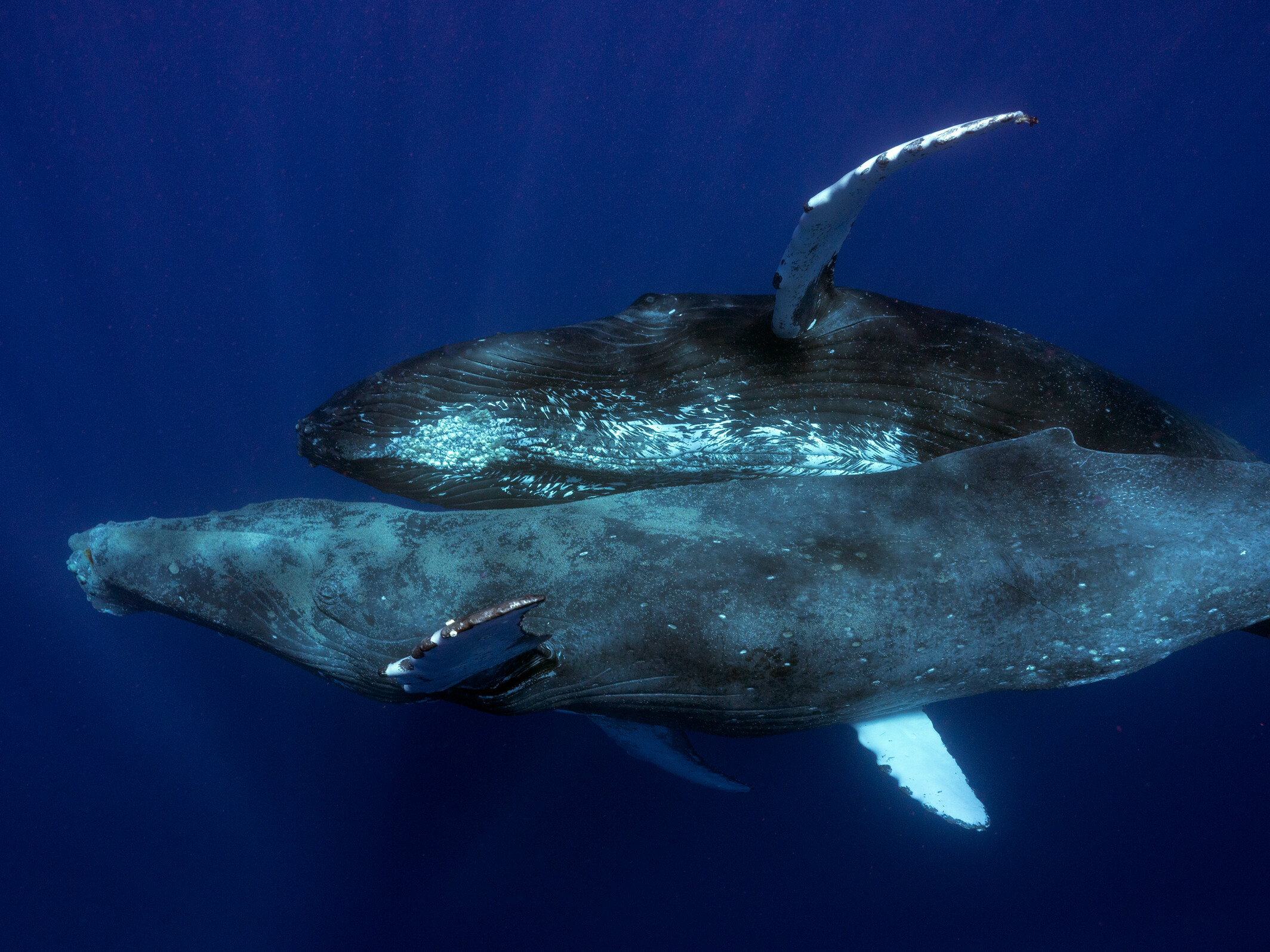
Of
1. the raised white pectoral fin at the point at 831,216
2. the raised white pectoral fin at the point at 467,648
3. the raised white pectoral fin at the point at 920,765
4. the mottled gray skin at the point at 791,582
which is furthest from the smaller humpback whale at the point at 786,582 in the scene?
the raised white pectoral fin at the point at 831,216

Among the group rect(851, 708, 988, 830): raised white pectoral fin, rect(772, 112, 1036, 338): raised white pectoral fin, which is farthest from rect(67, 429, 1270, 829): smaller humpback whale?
rect(772, 112, 1036, 338): raised white pectoral fin

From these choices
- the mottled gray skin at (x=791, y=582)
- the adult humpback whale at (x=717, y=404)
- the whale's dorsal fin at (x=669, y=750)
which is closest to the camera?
the mottled gray skin at (x=791, y=582)

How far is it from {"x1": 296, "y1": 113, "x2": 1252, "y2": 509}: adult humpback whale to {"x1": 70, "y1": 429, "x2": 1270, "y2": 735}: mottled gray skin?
0.45 meters

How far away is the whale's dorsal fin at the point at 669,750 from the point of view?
4.90 metres

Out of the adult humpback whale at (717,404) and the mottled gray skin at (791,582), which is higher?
the adult humpback whale at (717,404)

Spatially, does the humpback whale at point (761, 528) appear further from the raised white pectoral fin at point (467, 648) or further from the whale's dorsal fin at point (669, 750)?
the whale's dorsal fin at point (669, 750)

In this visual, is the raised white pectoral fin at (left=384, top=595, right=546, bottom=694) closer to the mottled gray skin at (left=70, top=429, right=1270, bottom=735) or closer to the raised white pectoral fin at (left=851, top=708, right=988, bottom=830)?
the mottled gray skin at (left=70, top=429, right=1270, bottom=735)

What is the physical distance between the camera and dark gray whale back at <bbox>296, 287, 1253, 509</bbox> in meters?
3.97

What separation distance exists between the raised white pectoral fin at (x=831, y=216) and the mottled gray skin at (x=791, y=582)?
45.3 inches

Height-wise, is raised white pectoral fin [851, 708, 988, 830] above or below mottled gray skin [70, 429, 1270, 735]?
below

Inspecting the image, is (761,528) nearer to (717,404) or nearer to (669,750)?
→ (717,404)

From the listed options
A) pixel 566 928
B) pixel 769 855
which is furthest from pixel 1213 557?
pixel 566 928

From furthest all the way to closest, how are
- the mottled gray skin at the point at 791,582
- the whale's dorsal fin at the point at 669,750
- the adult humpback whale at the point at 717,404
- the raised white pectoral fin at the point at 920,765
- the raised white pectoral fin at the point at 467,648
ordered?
1. the whale's dorsal fin at the point at 669,750
2. the raised white pectoral fin at the point at 920,765
3. the adult humpback whale at the point at 717,404
4. the mottled gray skin at the point at 791,582
5. the raised white pectoral fin at the point at 467,648

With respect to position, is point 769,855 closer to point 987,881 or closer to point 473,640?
point 987,881
